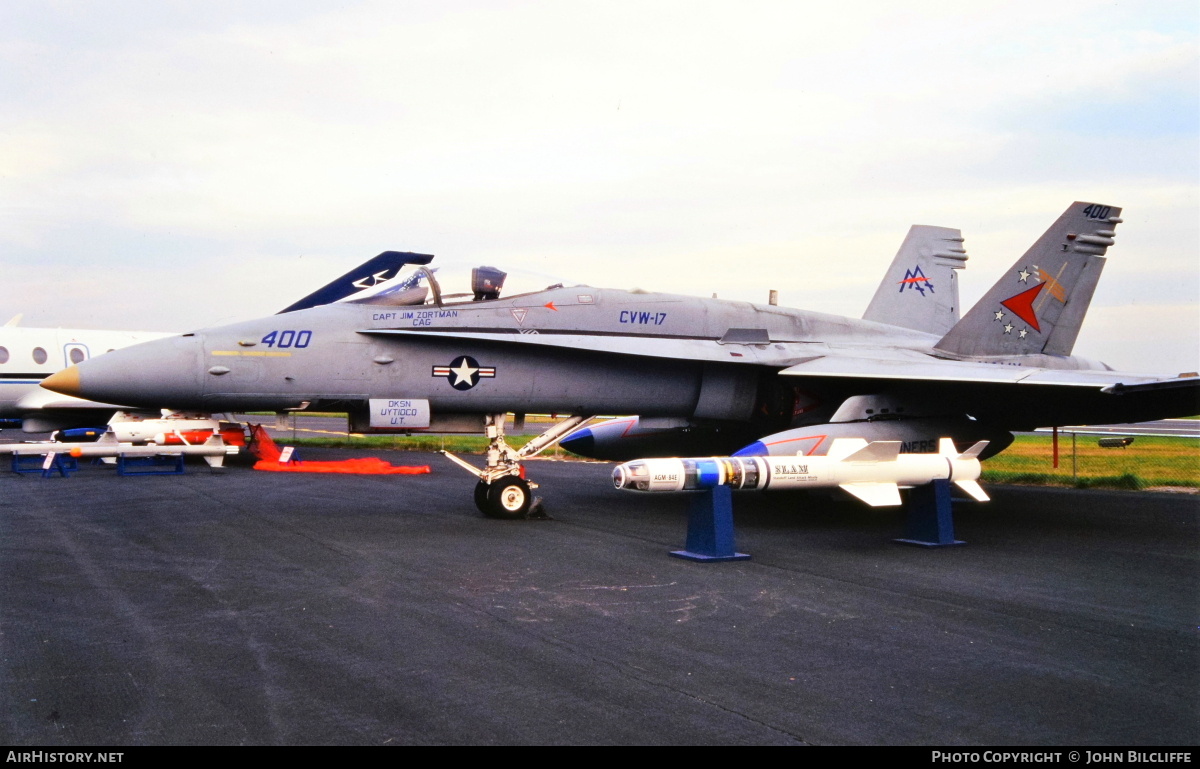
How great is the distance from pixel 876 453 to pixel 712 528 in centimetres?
187

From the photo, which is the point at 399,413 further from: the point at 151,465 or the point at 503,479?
the point at 151,465

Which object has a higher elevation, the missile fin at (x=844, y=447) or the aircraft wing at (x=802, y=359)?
the aircraft wing at (x=802, y=359)

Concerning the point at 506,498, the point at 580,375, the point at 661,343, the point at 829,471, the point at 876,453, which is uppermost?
the point at 661,343

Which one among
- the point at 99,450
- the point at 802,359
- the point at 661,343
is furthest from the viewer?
the point at 99,450

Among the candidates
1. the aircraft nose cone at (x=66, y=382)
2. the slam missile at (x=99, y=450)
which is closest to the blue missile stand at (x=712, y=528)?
the aircraft nose cone at (x=66, y=382)

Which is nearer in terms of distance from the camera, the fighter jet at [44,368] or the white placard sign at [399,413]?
the white placard sign at [399,413]

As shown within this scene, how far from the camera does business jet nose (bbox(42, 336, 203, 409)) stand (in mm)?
7742

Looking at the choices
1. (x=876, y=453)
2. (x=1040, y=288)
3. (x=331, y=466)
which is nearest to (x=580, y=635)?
(x=876, y=453)

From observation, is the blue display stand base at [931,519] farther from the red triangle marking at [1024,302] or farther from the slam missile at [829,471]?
the red triangle marking at [1024,302]

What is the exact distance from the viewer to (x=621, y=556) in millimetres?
7551

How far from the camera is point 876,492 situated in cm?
804

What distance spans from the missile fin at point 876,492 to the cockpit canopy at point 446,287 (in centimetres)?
401

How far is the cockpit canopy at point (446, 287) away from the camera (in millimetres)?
9203

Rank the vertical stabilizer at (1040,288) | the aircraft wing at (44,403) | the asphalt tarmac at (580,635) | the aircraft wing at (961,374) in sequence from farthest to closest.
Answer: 1. the aircraft wing at (44,403)
2. the vertical stabilizer at (1040,288)
3. the aircraft wing at (961,374)
4. the asphalt tarmac at (580,635)
